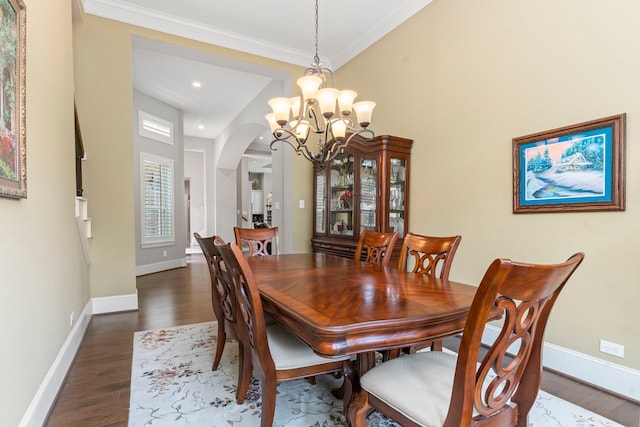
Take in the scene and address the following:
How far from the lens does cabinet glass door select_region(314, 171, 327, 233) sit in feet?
13.9

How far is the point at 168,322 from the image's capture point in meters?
3.27

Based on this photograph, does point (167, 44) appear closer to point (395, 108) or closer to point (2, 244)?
point (395, 108)

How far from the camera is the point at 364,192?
3.57 metres

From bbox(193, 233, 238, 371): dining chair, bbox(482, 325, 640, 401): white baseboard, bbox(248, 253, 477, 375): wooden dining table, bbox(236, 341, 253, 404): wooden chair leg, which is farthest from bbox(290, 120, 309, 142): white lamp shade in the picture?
bbox(482, 325, 640, 401): white baseboard

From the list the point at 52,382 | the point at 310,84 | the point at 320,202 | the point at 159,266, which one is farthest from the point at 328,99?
the point at 159,266

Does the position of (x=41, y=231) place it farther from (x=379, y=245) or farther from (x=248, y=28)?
(x=248, y=28)

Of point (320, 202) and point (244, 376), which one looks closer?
point (244, 376)

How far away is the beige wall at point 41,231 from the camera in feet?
4.27

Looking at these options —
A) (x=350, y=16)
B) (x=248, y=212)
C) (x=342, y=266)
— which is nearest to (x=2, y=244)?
(x=342, y=266)

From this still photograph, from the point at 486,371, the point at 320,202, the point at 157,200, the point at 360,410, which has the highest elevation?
the point at 157,200

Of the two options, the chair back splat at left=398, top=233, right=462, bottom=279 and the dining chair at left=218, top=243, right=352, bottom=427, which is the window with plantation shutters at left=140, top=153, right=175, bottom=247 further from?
the chair back splat at left=398, top=233, right=462, bottom=279

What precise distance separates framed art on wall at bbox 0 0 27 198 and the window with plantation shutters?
508cm

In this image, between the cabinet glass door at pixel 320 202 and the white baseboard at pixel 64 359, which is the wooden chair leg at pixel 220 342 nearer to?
the white baseboard at pixel 64 359

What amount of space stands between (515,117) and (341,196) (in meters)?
1.98
